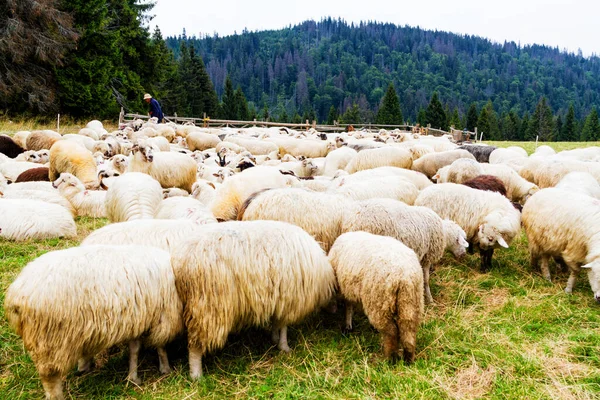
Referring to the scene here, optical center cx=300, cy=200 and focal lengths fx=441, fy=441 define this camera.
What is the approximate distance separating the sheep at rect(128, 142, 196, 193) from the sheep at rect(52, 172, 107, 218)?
100 centimetres

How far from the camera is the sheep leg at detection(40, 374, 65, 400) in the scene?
10.9ft

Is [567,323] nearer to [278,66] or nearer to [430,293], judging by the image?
[430,293]

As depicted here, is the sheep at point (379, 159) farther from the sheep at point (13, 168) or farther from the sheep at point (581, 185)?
the sheep at point (13, 168)

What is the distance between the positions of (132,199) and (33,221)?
1857 mm

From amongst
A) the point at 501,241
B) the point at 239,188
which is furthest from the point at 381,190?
the point at 239,188

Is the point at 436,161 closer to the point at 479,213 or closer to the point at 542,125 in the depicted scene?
the point at 479,213

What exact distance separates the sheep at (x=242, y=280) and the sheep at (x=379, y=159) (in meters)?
7.56

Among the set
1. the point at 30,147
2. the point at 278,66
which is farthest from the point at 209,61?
the point at 30,147

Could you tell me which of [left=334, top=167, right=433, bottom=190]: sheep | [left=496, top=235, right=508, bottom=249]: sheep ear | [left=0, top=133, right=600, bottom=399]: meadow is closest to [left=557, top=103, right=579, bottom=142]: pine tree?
[left=334, top=167, right=433, bottom=190]: sheep

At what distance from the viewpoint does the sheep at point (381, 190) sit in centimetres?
713

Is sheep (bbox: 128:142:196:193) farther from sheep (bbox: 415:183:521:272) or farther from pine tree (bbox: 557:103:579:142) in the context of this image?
pine tree (bbox: 557:103:579:142)

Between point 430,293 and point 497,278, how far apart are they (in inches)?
48.2

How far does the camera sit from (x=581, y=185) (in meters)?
8.18

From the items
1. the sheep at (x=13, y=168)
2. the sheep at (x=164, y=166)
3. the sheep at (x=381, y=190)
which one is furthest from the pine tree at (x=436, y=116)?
the sheep at (x=381, y=190)
